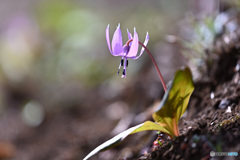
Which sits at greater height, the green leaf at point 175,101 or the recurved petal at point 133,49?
the recurved petal at point 133,49

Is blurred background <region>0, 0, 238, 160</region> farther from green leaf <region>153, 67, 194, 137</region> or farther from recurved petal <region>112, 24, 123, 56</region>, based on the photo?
recurved petal <region>112, 24, 123, 56</region>

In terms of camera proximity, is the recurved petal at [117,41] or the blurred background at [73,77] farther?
the blurred background at [73,77]

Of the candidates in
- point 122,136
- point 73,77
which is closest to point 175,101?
point 122,136

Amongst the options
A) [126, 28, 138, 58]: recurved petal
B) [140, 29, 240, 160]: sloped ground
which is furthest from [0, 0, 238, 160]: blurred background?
[126, 28, 138, 58]: recurved petal

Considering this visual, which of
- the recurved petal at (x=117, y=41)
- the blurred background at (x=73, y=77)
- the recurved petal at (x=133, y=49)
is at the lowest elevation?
the recurved petal at (x=133, y=49)

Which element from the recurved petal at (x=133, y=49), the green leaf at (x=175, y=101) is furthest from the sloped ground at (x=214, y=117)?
the recurved petal at (x=133, y=49)

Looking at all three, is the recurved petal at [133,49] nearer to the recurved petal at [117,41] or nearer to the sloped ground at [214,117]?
the recurved petal at [117,41]

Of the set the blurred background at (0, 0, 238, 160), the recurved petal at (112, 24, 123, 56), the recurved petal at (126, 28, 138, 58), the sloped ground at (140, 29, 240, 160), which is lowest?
the sloped ground at (140, 29, 240, 160)
